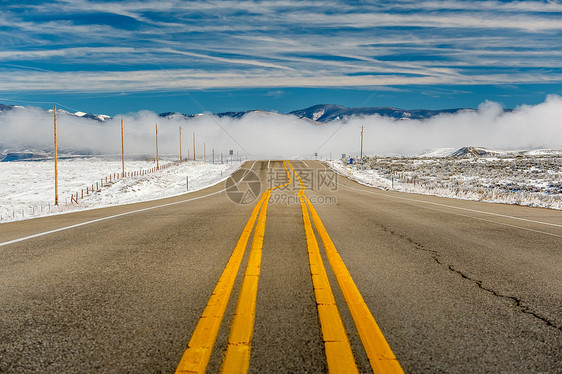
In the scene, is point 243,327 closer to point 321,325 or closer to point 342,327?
point 321,325

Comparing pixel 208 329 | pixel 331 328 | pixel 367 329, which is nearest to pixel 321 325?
pixel 331 328

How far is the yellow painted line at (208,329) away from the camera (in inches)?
88.4

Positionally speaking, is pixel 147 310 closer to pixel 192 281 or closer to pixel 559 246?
pixel 192 281

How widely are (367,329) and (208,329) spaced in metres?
1.19

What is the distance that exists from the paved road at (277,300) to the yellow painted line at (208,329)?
0.04m

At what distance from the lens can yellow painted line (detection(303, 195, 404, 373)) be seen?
2.28 m

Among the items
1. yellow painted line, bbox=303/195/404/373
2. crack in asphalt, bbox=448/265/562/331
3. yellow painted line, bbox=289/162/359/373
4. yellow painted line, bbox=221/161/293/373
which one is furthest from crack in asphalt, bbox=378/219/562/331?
yellow painted line, bbox=221/161/293/373

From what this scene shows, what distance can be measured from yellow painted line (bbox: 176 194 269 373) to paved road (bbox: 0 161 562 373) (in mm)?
42

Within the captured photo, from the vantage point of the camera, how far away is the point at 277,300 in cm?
338

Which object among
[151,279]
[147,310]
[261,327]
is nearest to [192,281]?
[151,279]
